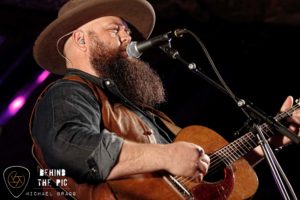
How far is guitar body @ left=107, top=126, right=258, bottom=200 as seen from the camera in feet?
6.17

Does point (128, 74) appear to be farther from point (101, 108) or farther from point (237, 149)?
point (237, 149)

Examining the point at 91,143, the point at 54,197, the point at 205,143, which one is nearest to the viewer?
the point at 91,143

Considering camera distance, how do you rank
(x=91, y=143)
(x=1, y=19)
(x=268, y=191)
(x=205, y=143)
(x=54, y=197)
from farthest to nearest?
1. (x=268, y=191)
2. (x=1, y=19)
3. (x=205, y=143)
4. (x=54, y=197)
5. (x=91, y=143)

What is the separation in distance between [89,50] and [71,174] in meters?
0.93

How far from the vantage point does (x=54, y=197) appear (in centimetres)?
211

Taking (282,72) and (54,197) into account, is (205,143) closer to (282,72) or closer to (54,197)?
(54,197)

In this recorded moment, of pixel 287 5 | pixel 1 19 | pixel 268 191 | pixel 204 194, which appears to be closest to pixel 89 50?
pixel 204 194

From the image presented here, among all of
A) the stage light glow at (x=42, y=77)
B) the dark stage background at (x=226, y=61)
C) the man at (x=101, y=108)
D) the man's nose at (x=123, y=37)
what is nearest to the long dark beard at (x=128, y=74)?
the man at (x=101, y=108)

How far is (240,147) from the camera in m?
2.51

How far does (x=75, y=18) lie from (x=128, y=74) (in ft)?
1.62

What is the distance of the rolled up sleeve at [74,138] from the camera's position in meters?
1.75

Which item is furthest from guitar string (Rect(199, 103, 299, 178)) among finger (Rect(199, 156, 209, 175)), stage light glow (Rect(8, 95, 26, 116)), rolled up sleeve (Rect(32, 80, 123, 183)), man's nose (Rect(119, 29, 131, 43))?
stage light glow (Rect(8, 95, 26, 116))

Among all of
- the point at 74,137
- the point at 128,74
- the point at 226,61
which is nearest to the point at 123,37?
the point at 128,74

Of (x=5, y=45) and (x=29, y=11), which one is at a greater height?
(x=29, y=11)
